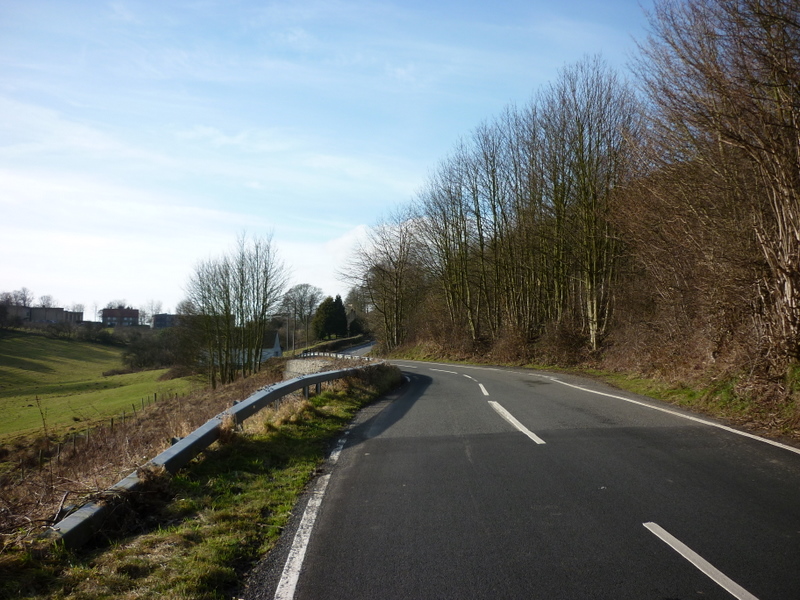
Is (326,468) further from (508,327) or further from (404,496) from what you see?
(508,327)

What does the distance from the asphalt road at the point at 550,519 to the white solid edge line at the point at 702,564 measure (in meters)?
0.01

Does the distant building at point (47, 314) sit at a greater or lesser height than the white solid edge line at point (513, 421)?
greater

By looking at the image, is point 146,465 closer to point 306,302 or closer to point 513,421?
point 513,421

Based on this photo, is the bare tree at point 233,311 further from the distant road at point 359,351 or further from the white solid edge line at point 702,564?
the white solid edge line at point 702,564

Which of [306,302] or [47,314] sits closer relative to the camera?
[306,302]

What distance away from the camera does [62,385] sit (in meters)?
51.2

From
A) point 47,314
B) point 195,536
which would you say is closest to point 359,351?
point 195,536

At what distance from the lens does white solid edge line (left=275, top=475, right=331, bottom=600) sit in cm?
377

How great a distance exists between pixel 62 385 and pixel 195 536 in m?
55.0

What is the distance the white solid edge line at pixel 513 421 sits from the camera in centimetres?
833

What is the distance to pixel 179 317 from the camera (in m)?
45.5

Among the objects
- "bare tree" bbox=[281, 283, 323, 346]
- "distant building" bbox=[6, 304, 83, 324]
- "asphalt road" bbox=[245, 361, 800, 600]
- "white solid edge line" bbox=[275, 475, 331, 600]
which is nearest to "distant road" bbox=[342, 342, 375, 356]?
"bare tree" bbox=[281, 283, 323, 346]

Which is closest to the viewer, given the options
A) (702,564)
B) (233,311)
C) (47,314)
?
(702,564)

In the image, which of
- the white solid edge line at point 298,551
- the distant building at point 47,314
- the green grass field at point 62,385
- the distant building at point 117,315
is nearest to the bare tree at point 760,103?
the white solid edge line at point 298,551
